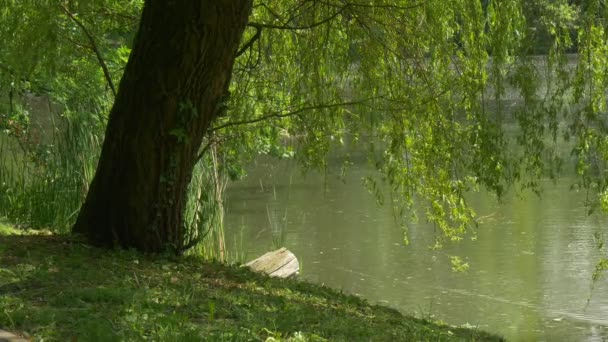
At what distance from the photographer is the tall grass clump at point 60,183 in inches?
343

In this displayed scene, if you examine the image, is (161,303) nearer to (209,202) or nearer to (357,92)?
(357,92)

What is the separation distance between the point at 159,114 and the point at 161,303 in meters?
1.65

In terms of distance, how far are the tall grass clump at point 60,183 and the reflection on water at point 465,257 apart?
283 centimetres

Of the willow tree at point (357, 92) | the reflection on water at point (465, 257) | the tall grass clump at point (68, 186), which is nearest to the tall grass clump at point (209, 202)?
the tall grass clump at point (68, 186)

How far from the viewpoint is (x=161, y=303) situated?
4652 mm

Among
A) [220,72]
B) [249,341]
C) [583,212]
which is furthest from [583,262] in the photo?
[249,341]

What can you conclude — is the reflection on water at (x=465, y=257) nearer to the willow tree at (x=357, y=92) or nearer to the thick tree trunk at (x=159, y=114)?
the willow tree at (x=357, y=92)

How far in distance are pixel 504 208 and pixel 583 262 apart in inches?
131

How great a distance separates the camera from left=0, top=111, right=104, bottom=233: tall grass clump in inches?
343

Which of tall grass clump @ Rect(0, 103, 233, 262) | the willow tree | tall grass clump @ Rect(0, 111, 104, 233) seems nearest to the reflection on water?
the willow tree

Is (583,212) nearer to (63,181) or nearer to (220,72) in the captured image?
(63,181)

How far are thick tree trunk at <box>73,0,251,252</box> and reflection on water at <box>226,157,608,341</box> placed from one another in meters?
3.04

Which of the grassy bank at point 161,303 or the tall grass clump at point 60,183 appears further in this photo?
the tall grass clump at point 60,183

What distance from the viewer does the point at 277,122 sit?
8.50m
